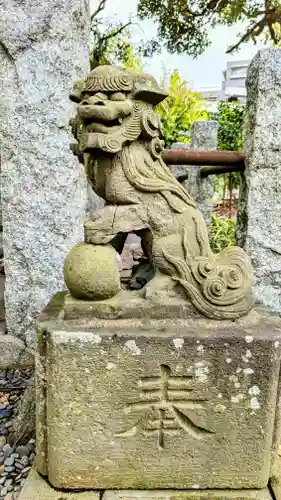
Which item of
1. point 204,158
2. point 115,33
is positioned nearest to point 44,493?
point 204,158

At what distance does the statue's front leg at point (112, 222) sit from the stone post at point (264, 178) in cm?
112

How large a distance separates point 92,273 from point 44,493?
0.78m

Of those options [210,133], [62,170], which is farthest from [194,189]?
[62,170]

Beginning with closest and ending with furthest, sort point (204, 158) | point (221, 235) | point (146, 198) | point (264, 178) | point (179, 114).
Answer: point (146, 198) → point (264, 178) → point (204, 158) → point (221, 235) → point (179, 114)

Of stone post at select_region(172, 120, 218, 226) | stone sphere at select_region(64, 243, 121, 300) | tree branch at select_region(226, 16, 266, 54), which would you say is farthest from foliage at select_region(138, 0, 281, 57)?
stone sphere at select_region(64, 243, 121, 300)

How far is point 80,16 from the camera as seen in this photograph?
2.46 metres

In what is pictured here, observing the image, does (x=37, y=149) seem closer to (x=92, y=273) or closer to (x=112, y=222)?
(x=112, y=222)

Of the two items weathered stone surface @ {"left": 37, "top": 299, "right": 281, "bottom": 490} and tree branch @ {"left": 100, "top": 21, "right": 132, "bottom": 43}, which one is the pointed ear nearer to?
weathered stone surface @ {"left": 37, "top": 299, "right": 281, "bottom": 490}

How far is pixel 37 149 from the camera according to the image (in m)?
2.49

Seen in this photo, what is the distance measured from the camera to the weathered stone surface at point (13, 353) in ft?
8.61

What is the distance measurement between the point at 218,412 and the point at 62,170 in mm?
1634

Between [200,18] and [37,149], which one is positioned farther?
[200,18]

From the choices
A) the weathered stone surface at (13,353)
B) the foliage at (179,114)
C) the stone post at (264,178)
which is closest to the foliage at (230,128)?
the foliage at (179,114)

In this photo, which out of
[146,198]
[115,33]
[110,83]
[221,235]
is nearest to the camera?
[110,83]
